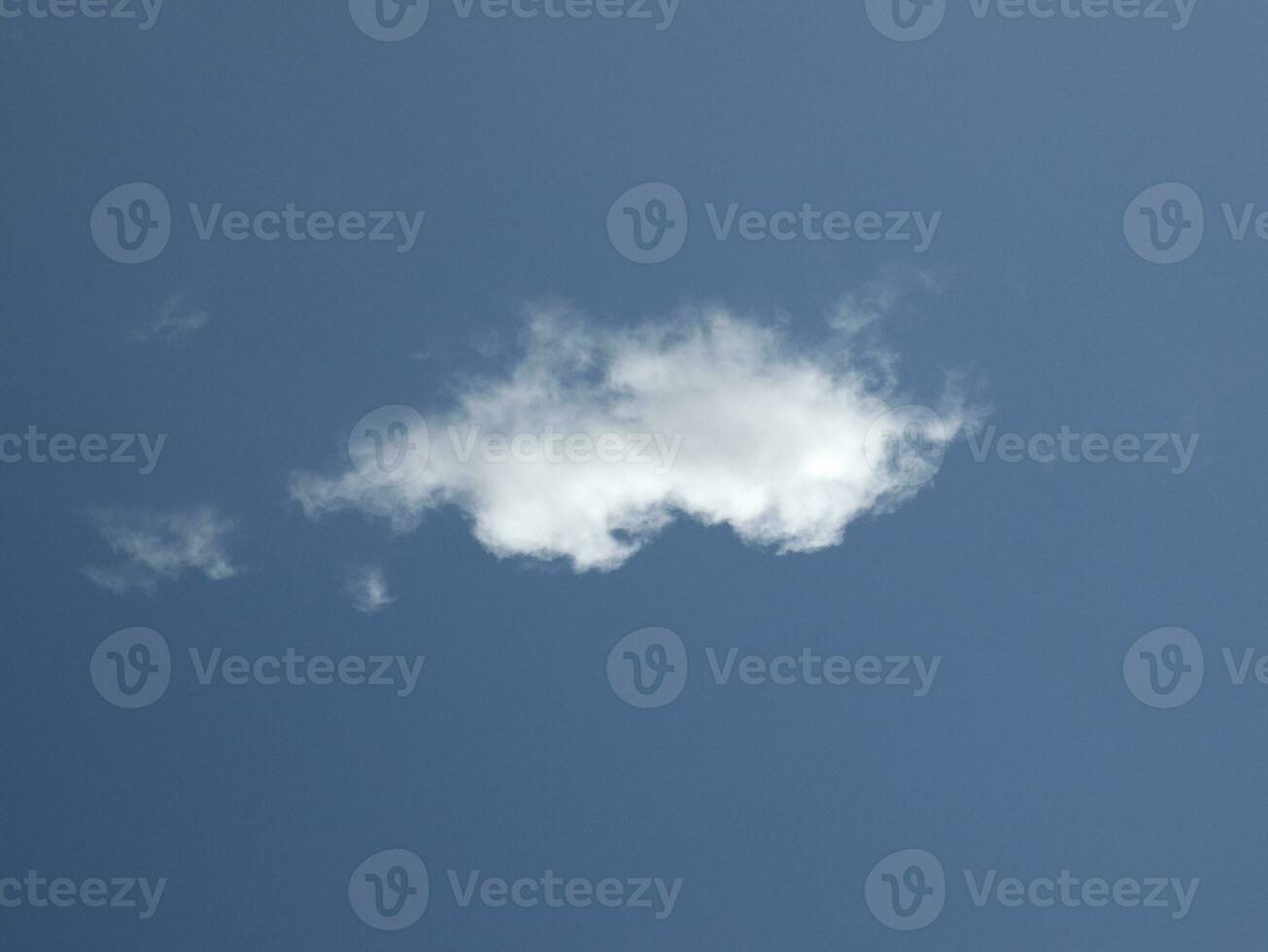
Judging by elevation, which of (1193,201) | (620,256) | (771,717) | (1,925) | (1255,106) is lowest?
(1,925)

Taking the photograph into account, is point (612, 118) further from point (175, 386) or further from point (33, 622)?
point (33, 622)

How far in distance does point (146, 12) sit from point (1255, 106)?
187 inches

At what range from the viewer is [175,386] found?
15.9 ft

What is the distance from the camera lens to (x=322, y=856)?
481 cm

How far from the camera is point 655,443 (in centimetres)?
486

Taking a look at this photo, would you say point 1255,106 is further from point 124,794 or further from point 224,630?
point 124,794

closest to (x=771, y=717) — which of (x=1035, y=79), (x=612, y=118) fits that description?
(x=612, y=118)

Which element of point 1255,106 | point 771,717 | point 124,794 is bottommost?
point 124,794

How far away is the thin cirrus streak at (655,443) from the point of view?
15.8 ft

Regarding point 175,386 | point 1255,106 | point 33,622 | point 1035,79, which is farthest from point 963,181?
point 33,622

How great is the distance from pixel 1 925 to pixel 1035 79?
5663 mm

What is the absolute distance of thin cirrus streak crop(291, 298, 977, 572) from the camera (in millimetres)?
4828

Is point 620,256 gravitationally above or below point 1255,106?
below

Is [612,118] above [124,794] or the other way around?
above
